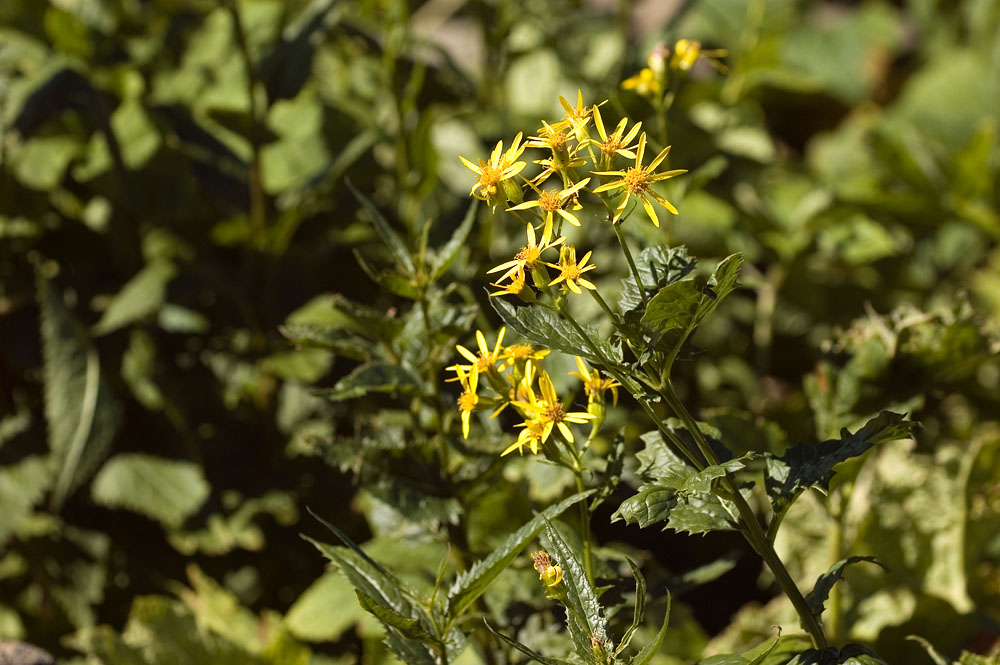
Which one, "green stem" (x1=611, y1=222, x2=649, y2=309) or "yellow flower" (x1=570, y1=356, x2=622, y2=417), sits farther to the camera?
"yellow flower" (x1=570, y1=356, x2=622, y2=417)

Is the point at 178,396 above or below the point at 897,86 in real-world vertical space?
below

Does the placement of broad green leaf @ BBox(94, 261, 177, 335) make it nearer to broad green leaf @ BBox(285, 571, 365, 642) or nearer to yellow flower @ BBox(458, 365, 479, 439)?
broad green leaf @ BBox(285, 571, 365, 642)

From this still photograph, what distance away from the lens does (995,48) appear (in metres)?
3.24

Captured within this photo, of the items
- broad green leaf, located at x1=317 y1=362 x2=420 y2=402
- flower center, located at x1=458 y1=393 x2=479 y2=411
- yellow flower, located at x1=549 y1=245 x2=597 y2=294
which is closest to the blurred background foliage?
broad green leaf, located at x1=317 y1=362 x2=420 y2=402

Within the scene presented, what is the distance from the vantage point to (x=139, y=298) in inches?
75.0

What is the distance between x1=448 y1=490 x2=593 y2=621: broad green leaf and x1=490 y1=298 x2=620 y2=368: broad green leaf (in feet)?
0.51

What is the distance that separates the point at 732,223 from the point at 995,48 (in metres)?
1.55

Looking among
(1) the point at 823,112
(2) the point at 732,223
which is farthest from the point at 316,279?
(1) the point at 823,112

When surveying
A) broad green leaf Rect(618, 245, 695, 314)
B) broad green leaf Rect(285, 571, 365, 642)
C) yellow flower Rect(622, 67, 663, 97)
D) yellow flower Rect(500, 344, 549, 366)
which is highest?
yellow flower Rect(622, 67, 663, 97)

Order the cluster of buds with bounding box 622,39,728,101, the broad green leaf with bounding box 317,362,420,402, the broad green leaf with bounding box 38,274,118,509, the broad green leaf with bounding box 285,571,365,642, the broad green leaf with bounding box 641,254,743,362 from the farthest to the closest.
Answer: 1. the broad green leaf with bounding box 38,274,118,509
2. the broad green leaf with bounding box 285,571,365,642
3. the cluster of buds with bounding box 622,39,728,101
4. the broad green leaf with bounding box 317,362,420,402
5. the broad green leaf with bounding box 641,254,743,362

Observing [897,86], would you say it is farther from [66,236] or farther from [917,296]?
[66,236]

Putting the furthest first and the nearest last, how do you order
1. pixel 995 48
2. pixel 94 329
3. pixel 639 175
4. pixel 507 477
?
pixel 995 48, pixel 94 329, pixel 507 477, pixel 639 175

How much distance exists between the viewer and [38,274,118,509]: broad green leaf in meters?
1.83

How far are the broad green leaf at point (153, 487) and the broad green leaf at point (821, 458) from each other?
1.25m
